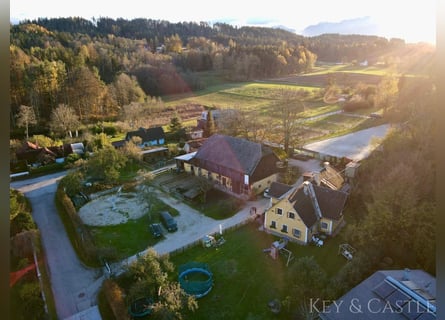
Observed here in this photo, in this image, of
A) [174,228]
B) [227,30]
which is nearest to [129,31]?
[227,30]

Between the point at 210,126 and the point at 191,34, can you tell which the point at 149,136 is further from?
the point at 191,34

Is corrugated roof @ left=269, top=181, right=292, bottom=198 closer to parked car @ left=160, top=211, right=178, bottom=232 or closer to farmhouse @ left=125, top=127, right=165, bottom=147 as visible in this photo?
parked car @ left=160, top=211, right=178, bottom=232

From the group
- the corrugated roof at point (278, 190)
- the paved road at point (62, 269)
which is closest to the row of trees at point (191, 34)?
the corrugated roof at point (278, 190)

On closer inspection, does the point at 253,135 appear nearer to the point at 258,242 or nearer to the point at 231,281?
the point at 258,242

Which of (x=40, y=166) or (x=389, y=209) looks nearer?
(x=389, y=209)

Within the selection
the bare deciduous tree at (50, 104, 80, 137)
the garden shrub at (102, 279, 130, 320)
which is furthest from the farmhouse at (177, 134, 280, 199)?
the bare deciduous tree at (50, 104, 80, 137)

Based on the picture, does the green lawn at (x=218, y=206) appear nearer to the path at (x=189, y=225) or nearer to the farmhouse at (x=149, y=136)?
the path at (x=189, y=225)
